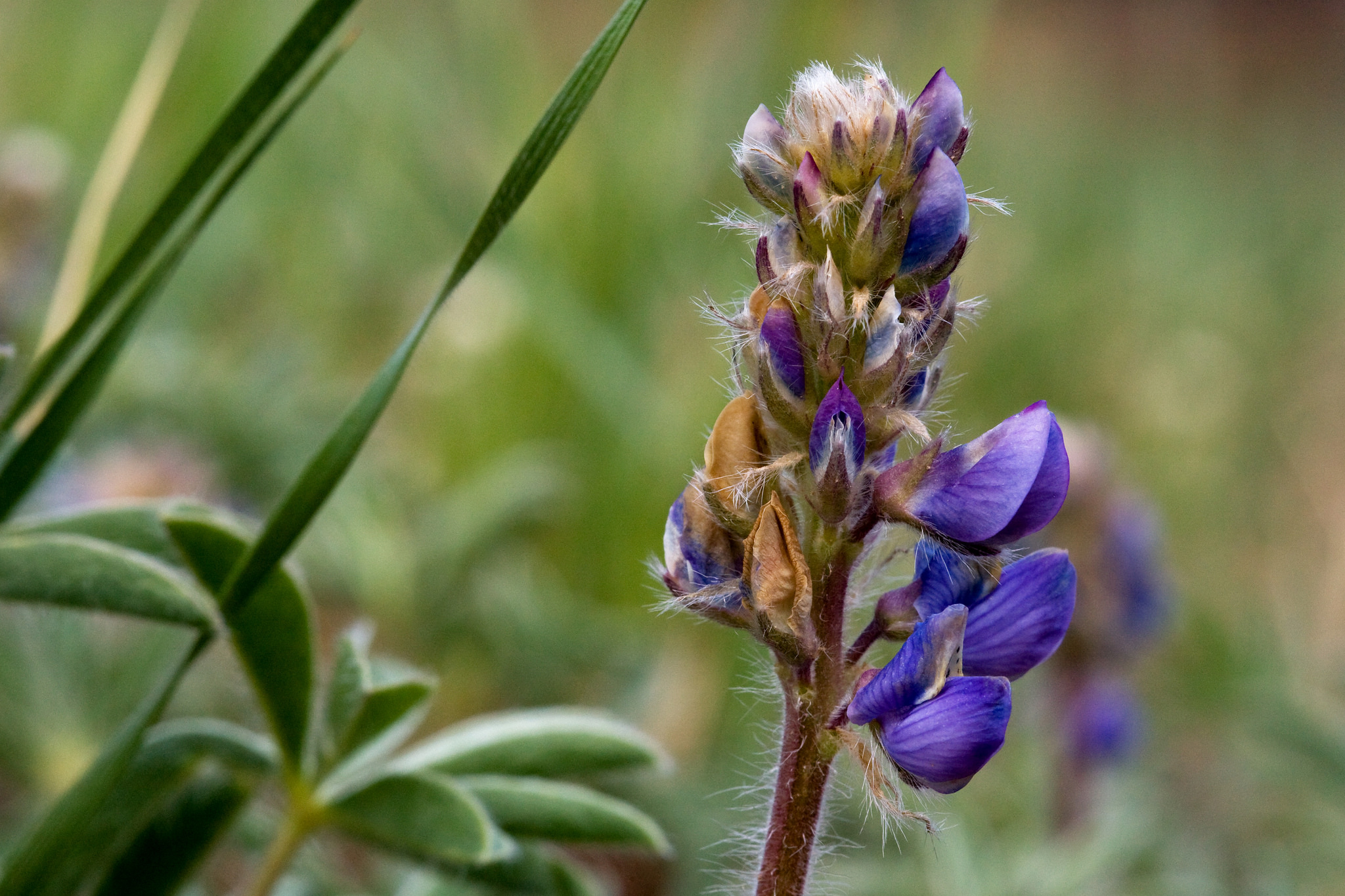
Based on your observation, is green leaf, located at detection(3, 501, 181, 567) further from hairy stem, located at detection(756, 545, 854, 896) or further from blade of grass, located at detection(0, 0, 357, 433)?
hairy stem, located at detection(756, 545, 854, 896)

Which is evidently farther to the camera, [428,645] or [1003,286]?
[1003,286]

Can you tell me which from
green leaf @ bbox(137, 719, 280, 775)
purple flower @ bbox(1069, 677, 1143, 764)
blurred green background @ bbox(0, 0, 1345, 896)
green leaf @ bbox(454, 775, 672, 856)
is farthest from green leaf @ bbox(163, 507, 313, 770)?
purple flower @ bbox(1069, 677, 1143, 764)

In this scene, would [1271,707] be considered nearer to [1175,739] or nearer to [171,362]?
[1175,739]

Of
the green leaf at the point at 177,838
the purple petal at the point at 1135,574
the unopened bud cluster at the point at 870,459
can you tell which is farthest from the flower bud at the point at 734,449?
the purple petal at the point at 1135,574

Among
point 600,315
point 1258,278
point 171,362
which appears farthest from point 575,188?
point 1258,278

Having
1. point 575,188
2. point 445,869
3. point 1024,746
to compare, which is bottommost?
point 445,869

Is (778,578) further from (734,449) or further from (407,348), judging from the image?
(407,348)
